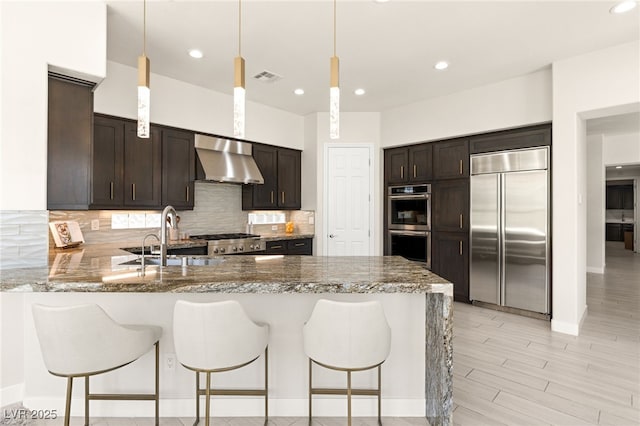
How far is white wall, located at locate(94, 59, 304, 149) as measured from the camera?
367 cm

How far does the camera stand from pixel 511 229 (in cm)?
420

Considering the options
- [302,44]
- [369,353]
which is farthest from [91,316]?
[302,44]

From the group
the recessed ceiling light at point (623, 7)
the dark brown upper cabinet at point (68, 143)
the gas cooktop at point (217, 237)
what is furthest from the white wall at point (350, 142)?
the dark brown upper cabinet at point (68, 143)

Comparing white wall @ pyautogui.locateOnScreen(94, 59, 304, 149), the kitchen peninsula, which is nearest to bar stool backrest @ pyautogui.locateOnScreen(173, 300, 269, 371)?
the kitchen peninsula

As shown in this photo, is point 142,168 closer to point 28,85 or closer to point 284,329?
point 28,85

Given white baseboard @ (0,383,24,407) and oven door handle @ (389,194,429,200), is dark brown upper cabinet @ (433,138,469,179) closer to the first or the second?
oven door handle @ (389,194,429,200)

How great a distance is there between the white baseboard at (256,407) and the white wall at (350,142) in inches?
128

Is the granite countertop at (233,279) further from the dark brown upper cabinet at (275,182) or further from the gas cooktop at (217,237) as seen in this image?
the dark brown upper cabinet at (275,182)

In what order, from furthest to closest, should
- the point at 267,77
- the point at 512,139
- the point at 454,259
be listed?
the point at 454,259 < the point at 512,139 < the point at 267,77

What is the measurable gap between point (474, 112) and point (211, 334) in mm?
4267

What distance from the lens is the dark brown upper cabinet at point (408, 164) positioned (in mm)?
5027

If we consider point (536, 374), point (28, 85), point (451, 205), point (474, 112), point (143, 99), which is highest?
point (474, 112)

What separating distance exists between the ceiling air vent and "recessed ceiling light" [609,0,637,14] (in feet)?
10.4

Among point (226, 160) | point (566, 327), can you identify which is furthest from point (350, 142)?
point (566, 327)
